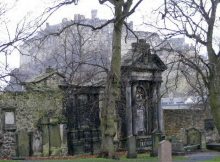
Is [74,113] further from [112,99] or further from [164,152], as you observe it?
[164,152]

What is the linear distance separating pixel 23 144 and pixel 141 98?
9.20 metres

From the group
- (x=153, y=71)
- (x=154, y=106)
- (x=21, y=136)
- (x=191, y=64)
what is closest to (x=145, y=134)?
(x=154, y=106)

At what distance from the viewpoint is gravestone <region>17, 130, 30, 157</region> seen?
2225cm

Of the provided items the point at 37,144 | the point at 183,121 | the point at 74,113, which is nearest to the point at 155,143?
the point at 74,113

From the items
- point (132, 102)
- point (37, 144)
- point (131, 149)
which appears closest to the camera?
point (131, 149)

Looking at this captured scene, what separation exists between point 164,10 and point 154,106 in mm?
12865

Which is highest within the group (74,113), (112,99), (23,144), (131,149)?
(112,99)

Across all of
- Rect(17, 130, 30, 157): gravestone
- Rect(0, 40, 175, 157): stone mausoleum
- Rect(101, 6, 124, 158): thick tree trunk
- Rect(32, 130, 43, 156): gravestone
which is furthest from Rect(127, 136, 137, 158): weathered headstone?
Rect(17, 130, 30, 157): gravestone

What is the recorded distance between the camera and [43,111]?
26.0 m

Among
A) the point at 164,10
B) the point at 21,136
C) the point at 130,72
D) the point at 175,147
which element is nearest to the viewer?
Answer: the point at 164,10

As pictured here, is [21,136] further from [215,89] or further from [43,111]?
[215,89]

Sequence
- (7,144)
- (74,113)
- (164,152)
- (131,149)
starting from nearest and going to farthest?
1. (164,152)
2. (131,149)
3. (7,144)
4. (74,113)

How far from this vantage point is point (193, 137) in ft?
97.2

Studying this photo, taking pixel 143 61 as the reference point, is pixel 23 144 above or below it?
below
